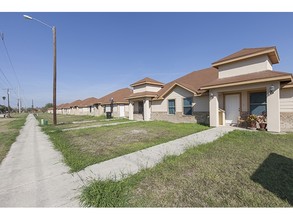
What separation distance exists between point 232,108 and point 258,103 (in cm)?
176

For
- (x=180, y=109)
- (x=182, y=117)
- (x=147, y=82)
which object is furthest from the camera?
(x=147, y=82)

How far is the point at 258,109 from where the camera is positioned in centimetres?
1120

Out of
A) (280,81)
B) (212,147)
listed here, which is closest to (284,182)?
(212,147)

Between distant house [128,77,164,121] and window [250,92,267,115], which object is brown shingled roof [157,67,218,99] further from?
window [250,92,267,115]

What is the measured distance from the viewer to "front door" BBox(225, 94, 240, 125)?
12250 millimetres

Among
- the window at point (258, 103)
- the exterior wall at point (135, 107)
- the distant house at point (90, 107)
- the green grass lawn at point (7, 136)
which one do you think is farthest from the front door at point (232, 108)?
the distant house at point (90, 107)

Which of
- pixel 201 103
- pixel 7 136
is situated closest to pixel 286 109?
pixel 201 103

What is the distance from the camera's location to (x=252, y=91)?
451 inches

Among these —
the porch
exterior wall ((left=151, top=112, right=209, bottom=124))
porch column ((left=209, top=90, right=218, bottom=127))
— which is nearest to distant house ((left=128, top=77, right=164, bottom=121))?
exterior wall ((left=151, top=112, right=209, bottom=124))

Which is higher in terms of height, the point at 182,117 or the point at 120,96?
the point at 120,96

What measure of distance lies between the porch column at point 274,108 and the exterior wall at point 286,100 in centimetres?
→ 123

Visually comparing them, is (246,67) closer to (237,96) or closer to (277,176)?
(237,96)
